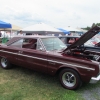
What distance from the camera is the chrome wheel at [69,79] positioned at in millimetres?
4140

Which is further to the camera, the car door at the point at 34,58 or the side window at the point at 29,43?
the side window at the point at 29,43

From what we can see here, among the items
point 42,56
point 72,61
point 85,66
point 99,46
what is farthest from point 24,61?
point 99,46

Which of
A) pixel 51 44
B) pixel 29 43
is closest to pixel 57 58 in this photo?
pixel 51 44

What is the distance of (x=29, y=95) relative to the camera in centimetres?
382

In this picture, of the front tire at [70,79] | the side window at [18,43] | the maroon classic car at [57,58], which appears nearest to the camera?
the maroon classic car at [57,58]

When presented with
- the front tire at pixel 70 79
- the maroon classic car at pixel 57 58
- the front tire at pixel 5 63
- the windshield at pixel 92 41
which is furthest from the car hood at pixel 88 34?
the windshield at pixel 92 41

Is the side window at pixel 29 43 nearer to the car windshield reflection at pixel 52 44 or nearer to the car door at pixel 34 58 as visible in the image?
the car door at pixel 34 58

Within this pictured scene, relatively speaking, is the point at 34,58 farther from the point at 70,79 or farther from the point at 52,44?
the point at 70,79

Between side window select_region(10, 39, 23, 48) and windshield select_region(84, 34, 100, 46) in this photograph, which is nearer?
side window select_region(10, 39, 23, 48)

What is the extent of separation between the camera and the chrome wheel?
4140mm

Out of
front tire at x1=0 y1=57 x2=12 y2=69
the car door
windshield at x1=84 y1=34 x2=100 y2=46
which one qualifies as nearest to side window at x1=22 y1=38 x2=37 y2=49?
the car door

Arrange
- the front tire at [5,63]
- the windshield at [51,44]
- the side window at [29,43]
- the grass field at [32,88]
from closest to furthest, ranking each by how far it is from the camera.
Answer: the grass field at [32,88] < the windshield at [51,44] < the side window at [29,43] < the front tire at [5,63]

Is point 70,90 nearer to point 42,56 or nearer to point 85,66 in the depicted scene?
point 85,66

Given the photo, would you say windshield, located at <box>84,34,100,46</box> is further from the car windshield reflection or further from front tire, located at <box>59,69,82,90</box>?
front tire, located at <box>59,69,82,90</box>
